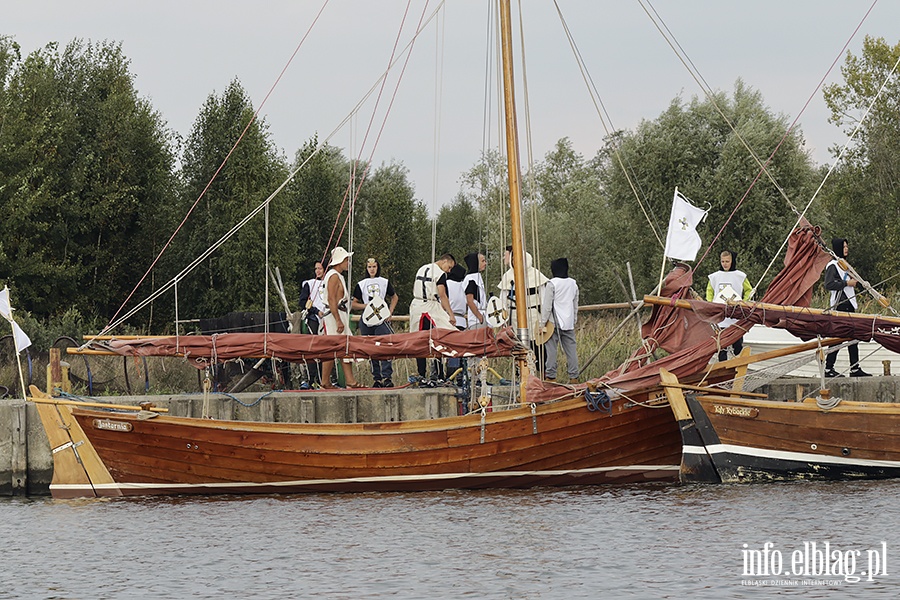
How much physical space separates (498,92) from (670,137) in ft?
78.5

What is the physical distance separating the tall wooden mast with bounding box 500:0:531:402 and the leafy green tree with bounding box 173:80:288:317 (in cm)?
1546

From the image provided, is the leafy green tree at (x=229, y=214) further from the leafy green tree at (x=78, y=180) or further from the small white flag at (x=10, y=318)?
the small white flag at (x=10, y=318)

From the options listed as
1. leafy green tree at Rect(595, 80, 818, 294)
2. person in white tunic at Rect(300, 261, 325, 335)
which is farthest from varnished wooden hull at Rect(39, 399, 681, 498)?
leafy green tree at Rect(595, 80, 818, 294)

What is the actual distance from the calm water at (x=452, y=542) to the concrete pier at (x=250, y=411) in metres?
0.96

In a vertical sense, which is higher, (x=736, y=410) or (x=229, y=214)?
(x=229, y=214)

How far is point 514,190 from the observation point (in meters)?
17.8

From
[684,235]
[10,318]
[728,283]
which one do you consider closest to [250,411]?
[10,318]

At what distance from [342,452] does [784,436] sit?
5.45 metres

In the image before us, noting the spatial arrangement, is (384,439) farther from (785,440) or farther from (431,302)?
(785,440)

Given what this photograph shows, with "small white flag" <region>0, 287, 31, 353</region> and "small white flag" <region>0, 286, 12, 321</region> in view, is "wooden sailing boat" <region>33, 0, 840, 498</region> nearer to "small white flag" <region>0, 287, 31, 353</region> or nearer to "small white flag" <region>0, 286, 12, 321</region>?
"small white flag" <region>0, 287, 31, 353</region>

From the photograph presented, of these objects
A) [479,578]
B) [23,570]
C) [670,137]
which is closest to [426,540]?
[479,578]

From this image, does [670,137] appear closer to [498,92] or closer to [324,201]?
[324,201]

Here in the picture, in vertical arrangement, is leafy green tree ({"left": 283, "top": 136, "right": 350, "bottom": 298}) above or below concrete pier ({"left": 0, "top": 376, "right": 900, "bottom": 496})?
above

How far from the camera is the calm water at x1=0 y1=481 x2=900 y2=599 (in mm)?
11547
